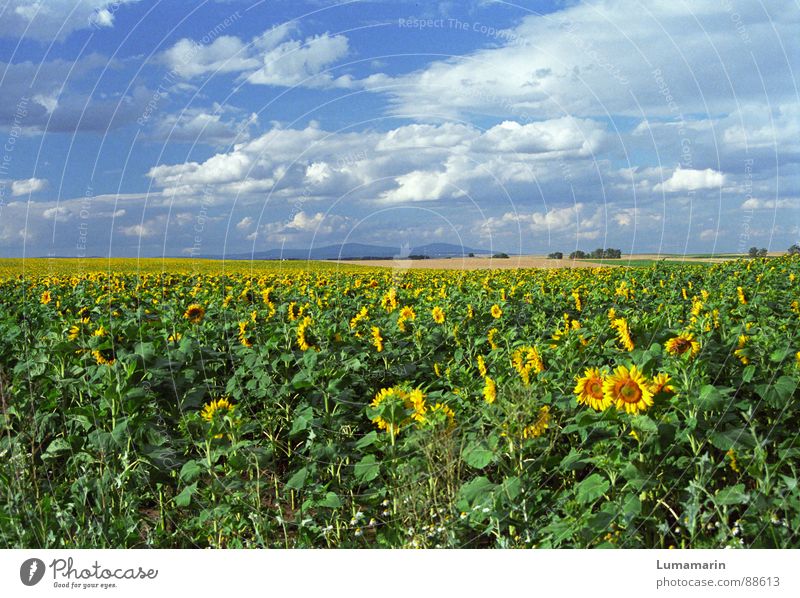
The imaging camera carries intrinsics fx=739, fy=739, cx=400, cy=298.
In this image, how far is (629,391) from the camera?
5000 mm

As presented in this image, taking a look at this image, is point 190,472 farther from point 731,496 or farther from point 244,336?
point 731,496

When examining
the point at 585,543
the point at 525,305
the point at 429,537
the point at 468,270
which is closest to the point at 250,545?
the point at 429,537

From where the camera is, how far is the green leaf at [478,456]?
5.00 m

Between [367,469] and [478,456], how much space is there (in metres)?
1.00

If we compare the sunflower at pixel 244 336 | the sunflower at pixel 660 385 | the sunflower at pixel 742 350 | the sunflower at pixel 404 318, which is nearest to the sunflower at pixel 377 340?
the sunflower at pixel 404 318

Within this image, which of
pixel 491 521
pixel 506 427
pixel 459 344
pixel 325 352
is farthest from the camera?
pixel 459 344

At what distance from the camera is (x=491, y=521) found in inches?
189

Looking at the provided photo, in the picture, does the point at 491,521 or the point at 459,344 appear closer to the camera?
the point at 491,521

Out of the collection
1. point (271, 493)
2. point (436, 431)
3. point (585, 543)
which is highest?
point (436, 431)

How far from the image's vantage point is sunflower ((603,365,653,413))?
195 inches

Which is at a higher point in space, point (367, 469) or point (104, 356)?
point (104, 356)

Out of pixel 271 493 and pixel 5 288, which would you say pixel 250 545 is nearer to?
pixel 271 493

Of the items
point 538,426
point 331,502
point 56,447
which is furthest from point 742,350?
point 56,447

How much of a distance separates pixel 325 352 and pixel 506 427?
2795mm
